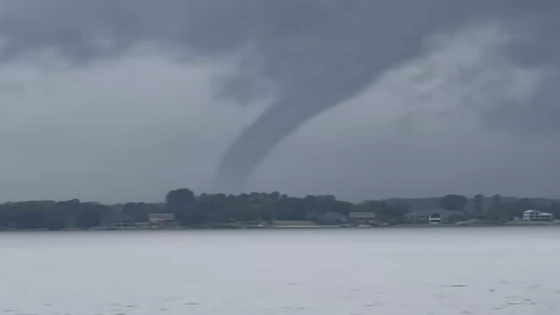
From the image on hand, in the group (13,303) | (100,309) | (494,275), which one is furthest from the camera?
(494,275)

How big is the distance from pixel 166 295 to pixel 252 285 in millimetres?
9313

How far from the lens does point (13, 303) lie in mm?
53781

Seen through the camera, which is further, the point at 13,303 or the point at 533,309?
the point at 13,303

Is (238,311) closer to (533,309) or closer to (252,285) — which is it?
(533,309)

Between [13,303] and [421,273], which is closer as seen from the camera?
[13,303]

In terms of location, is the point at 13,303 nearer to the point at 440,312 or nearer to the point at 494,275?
the point at 440,312

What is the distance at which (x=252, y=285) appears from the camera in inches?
2562

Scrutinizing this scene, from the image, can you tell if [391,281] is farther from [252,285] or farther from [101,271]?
[101,271]

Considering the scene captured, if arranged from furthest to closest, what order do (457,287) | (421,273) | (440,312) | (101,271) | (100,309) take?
(101,271)
(421,273)
(457,287)
(100,309)
(440,312)

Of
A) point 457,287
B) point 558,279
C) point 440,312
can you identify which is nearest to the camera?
point 440,312

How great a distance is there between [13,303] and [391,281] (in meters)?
24.1

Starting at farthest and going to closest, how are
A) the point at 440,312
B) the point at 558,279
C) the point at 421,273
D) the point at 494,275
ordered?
the point at 421,273 → the point at 494,275 → the point at 558,279 → the point at 440,312

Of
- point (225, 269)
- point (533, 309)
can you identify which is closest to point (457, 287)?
point (533, 309)

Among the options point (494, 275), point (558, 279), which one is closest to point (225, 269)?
point (494, 275)
